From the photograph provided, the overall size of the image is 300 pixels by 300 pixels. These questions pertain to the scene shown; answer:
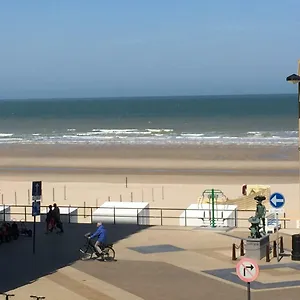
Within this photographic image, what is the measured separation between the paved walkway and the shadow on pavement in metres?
0.53

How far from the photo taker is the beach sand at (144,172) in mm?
40156

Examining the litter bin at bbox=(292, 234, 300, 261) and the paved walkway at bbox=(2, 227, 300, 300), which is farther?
the litter bin at bbox=(292, 234, 300, 261)

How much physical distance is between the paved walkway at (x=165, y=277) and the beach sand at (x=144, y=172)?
7.91 meters

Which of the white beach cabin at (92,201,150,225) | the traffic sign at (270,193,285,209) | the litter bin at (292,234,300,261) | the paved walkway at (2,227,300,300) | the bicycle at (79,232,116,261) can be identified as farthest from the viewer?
the white beach cabin at (92,201,150,225)

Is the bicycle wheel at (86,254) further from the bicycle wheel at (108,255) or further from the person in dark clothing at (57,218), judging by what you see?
the person in dark clothing at (57,218)

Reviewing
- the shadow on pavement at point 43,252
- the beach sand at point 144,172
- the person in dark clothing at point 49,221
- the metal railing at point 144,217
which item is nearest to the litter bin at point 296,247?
the metal railing at point 144,217

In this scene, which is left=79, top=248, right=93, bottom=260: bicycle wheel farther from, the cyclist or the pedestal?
the pedestal

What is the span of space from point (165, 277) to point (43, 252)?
17.2ft

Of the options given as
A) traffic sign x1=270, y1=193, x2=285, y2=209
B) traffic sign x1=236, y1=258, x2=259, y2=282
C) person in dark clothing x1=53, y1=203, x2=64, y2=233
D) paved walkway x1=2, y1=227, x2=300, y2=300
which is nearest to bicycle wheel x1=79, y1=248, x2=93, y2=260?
paved walkway x1=2, y1=227, x2=300, y2=300

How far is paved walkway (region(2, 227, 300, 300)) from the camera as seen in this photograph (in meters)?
18.5

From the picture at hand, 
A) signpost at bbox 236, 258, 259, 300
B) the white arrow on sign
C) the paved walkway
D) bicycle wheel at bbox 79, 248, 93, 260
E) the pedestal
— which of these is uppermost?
the white arrow on sign

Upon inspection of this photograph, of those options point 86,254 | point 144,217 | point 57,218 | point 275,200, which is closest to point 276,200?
point 275,200

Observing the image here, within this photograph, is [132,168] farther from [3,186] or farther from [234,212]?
[234,212]

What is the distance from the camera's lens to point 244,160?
60500mm
